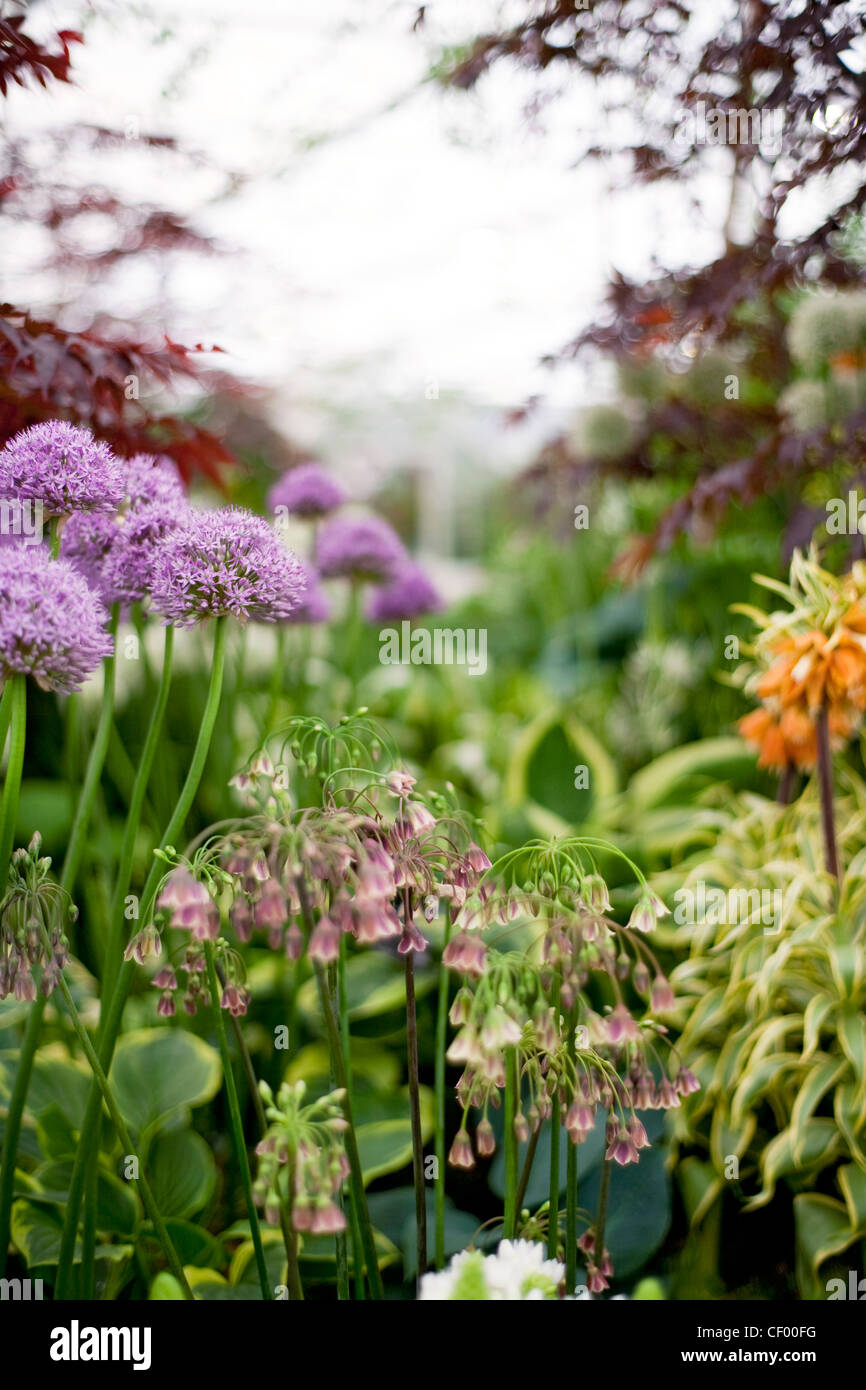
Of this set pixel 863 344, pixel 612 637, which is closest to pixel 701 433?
pixel 863 344

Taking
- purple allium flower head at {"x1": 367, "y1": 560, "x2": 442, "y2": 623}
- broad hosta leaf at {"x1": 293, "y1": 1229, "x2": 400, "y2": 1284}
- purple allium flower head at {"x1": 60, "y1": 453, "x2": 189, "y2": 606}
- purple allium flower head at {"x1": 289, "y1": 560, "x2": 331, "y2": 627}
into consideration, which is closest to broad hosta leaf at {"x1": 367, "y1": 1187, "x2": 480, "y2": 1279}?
broad hosta leaf at {"x1": 293, "y1": 1229, "x2": 400, "y2": 1284}

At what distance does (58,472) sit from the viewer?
76cm

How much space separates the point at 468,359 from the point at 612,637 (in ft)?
3.41

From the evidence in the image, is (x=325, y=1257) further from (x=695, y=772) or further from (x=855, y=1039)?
(x=695, y=772)

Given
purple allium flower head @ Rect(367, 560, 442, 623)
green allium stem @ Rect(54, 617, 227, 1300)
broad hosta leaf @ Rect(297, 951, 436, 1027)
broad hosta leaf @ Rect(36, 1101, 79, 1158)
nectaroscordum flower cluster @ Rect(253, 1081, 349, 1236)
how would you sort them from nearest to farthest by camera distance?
nectaroscordum flower cluster @ Rect(253, 1081, 349, 1236)
green allium stem @ Rect(54, 617, 227, 1300)
broad hosta leaf @ Rect(36, 1101, 79, 1158)
broad hosta leaf @ Rect(297, 951, 436, 1027)
purple allium flower head @ Rect(367, 560, 442, 623)

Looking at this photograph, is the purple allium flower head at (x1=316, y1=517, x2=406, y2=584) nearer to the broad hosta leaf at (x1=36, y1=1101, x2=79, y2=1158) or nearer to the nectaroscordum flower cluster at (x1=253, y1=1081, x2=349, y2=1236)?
the broad hosta leaf at (x1=36, y1=1101, x2=79, y2=1158)

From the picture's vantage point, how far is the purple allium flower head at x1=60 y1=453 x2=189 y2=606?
816 mm

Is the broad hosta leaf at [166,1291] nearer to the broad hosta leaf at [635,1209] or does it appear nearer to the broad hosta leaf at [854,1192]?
the broad hosta leaf at [635,1209]

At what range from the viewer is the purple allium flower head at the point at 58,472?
2.47 feet

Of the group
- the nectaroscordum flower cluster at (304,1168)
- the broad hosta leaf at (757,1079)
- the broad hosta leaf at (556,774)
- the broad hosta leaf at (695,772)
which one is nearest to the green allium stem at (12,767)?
the nectaroscordum flower cluster at (304,1168)

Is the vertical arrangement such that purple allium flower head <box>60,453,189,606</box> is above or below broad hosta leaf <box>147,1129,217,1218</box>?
above

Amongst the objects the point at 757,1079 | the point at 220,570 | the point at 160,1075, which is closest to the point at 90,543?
the point at 220,570

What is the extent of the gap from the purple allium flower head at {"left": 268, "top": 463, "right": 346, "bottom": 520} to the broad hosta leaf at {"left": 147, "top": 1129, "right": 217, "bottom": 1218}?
910mm

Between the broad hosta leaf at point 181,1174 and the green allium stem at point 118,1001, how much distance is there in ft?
0.63
